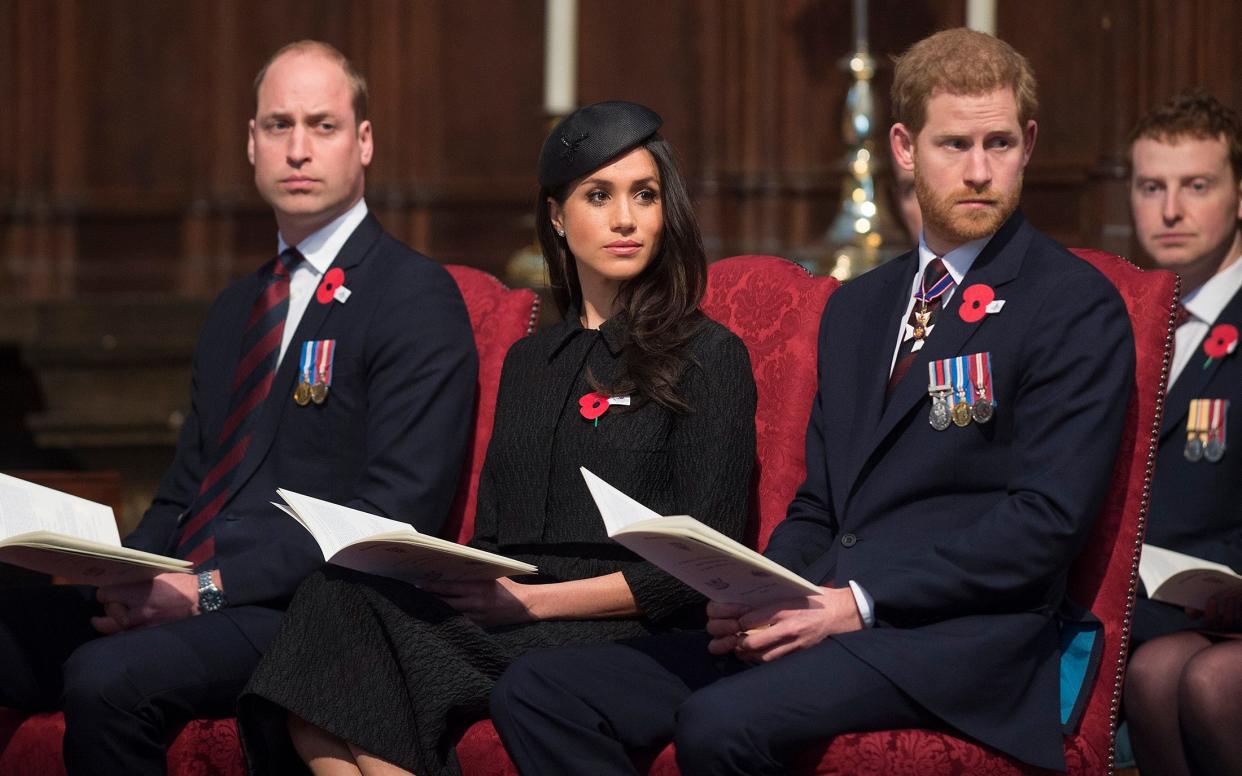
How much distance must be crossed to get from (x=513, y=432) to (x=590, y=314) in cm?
27

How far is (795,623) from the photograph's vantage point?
8.58 feet

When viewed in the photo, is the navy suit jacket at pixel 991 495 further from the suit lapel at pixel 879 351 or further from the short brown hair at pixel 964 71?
the short brown hair at pixel 964 71

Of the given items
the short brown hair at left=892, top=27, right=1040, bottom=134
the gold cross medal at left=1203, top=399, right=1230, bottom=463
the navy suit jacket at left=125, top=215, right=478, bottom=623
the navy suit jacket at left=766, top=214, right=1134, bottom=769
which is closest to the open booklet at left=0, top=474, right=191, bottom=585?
the navy suit jacket at left=125, top=215, right=478, bottom=623

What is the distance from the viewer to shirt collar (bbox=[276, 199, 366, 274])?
11.5 ft

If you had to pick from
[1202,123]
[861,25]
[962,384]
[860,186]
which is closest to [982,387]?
[962,384]

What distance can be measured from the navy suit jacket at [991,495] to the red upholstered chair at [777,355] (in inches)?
8.6

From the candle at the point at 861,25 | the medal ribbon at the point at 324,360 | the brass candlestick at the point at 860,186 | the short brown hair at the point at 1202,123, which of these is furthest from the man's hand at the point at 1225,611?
the candle at the point at 861,25

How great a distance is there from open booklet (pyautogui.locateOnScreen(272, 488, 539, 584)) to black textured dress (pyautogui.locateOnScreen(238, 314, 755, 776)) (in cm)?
5

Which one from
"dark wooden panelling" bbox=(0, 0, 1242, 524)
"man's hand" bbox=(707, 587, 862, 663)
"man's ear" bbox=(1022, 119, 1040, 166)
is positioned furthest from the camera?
"dark wooden panelling" bbox=(0, 0, 1242, 524)

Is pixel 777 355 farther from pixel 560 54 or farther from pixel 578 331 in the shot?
pixel 560 54

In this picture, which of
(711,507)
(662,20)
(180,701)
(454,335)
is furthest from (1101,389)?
(662,20)

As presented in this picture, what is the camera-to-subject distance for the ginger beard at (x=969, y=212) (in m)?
2.82

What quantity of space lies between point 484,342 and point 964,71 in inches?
46.1

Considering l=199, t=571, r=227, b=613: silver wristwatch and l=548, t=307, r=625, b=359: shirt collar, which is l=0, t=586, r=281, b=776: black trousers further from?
l=548, t=307, r=625, b=359: shirt collar
